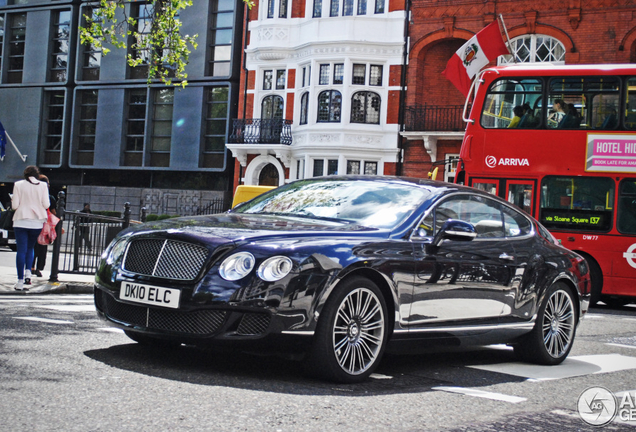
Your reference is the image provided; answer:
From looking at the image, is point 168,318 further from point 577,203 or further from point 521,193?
point 577,203

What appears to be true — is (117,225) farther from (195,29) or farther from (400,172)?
(195,29)

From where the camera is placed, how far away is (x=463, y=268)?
6359 mm

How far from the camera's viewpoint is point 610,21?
28.0 metres

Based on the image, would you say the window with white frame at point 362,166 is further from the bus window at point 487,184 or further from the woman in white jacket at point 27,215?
the woman in white jacket at point 27,215

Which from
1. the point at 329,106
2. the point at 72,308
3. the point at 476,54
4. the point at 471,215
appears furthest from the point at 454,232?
the point at 329,106

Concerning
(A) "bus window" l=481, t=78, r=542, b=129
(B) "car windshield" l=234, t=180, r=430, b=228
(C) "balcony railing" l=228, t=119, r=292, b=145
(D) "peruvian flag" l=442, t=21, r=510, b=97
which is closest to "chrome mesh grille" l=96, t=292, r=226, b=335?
(B) "car windshield" l=234, t=180, r=430, b=228

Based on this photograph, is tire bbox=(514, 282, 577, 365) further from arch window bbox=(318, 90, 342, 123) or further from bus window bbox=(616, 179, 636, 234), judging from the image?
arch window bbox=(318, 90, 342, 123)

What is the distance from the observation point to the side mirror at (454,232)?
616cm

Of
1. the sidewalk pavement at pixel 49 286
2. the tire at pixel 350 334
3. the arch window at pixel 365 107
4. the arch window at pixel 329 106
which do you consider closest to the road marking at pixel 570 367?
the tire at pixel 350 334

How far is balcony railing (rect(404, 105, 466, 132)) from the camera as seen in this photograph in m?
30.4

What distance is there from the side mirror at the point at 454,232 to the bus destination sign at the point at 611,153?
9810 mm

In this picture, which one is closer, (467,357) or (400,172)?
(467,357)

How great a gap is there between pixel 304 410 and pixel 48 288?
7852mm

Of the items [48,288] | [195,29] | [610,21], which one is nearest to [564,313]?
[48,288]
